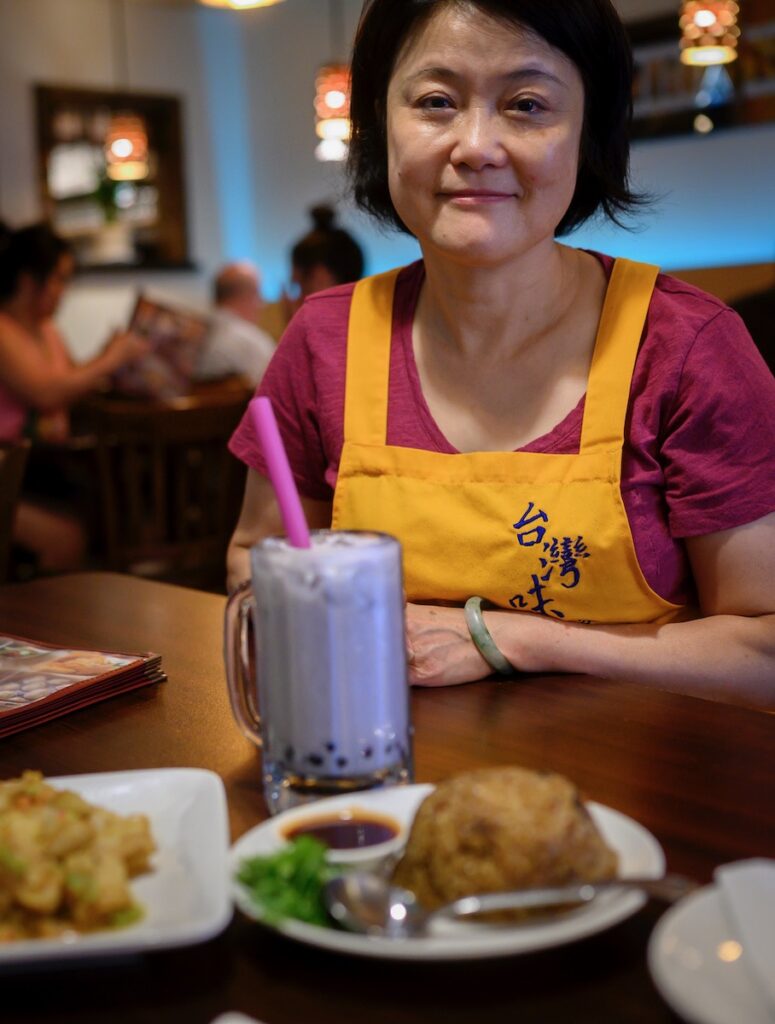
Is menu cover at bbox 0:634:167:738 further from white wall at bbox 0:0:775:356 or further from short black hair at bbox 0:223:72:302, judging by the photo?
white wall at bbox 0:0:775:356

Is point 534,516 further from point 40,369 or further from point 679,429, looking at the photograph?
point 40,369

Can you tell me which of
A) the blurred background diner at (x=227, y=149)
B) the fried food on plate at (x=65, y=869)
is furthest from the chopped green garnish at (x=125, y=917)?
the blurred background diner at (x=227, y=149)

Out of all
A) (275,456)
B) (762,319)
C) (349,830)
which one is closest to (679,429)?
(275,456)

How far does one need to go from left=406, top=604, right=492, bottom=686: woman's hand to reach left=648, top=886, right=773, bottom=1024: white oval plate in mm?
541

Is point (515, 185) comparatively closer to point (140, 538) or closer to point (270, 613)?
point (270, 613)

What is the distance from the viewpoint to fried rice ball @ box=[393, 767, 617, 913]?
64cm

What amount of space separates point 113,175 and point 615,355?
252 inches

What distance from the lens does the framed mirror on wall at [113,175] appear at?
7379 mm

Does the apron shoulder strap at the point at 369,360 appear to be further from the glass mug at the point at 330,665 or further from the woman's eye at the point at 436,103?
the glass mug at the point at 330,665

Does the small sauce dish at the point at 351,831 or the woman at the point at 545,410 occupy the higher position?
the woman at the point at 545,410

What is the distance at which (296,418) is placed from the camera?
1602 millimetres

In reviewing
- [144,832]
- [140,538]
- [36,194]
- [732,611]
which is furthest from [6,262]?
[144,832]

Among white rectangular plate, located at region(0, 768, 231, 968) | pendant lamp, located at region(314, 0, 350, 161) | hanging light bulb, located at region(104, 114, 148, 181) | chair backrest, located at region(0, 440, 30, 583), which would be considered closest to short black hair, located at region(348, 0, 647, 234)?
chair backrest, located at region(0, 440, 30, 583)

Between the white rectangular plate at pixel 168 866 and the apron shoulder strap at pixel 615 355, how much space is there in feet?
2.41
